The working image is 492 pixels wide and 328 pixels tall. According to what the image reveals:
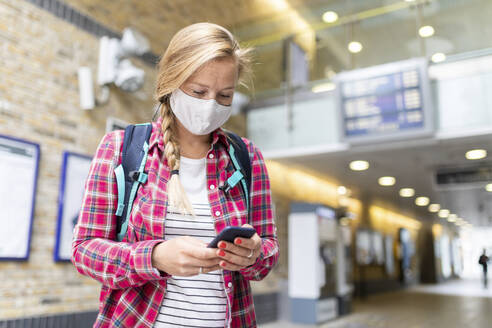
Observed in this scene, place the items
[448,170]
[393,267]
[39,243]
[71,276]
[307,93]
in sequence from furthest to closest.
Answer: [393,267] → [448,170] → [307,93] → [71,276] → [39,243]

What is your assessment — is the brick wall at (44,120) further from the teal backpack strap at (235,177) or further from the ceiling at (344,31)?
the teal backpack strap at (235,177)

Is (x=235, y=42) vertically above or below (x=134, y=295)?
above

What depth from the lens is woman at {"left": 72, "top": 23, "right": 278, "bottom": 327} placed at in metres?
0.83

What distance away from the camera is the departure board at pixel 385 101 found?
244 inches

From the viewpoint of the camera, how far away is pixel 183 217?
96cm

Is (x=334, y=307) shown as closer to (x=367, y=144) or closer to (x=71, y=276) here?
(x=367, y=144)

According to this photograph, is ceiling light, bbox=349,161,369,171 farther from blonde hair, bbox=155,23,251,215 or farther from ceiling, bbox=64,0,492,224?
blonde hair, bbox=155,23,251,215

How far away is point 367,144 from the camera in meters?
6.66

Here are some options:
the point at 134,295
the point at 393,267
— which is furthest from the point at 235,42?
the point at 393,267

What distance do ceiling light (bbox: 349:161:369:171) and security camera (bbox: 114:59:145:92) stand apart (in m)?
4.48

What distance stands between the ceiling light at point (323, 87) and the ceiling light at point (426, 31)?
157 centimetres

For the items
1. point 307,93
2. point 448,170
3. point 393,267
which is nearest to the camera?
point 307,93

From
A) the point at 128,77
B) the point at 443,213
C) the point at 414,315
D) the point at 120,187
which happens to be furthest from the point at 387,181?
the point at 120,187

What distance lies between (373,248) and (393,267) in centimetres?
267
